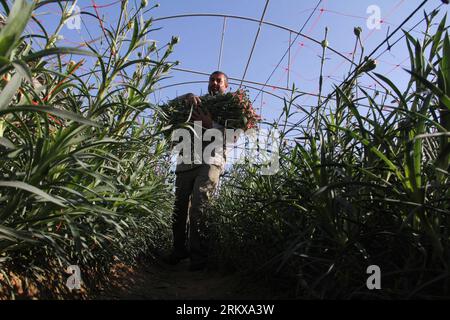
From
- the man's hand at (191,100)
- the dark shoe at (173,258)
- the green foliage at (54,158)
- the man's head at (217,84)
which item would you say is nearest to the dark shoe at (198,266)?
the dark shoe at (173,258)

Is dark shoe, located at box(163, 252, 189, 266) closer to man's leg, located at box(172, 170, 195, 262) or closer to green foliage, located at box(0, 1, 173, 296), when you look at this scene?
man's leg, located at box(172, 170, 195, 262)

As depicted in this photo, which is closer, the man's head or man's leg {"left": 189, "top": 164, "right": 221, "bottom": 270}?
man's leg {"left": 189, "top": 164, "right": 221, "bottom": 270}

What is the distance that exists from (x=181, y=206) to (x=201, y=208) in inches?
9.7

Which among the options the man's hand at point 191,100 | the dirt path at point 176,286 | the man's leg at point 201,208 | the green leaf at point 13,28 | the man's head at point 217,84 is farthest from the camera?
the man's head at point 217,84

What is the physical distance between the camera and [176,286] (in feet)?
5.98

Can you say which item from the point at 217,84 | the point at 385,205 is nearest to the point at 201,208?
the point at 217,84

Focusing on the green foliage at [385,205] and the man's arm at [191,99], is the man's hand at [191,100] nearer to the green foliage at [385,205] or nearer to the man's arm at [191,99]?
the man's arm at [191,99]

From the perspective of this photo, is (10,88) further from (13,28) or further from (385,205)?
(385,205)

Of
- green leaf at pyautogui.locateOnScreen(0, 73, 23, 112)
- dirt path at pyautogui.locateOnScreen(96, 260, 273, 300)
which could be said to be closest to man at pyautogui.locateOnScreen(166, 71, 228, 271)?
dirt path at pyautogui.locateOnScreen(96, 260, 273, 300)

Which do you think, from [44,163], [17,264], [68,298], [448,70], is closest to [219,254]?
[68,298]

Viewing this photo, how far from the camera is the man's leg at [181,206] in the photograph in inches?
109

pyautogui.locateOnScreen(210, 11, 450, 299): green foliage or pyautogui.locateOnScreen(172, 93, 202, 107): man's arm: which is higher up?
pyautogui.locateOnScreen(172, 93, 202, 107): man's arm

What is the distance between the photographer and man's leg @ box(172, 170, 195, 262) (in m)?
2.76

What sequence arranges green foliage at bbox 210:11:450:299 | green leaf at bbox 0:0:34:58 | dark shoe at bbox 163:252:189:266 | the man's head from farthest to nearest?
1. the man's head
2. dark shoe at bbox 163:252:189:266
3. green foliage at bbox 210:11:450:299
4. green leaf at bbox 0:0:34:58
